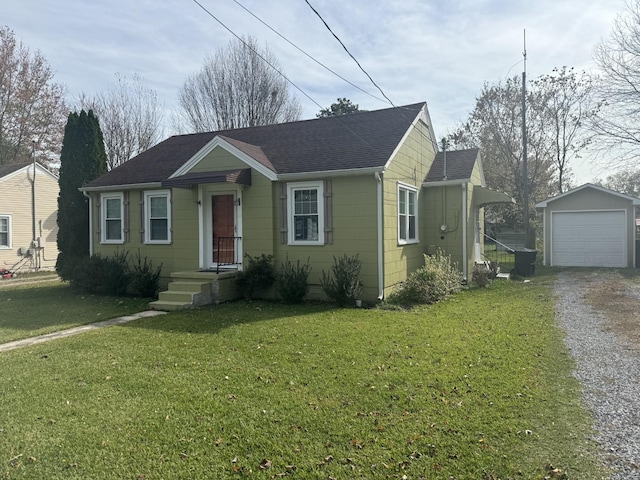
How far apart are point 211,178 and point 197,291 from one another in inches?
109

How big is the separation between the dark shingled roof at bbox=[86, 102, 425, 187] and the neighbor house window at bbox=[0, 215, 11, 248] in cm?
899

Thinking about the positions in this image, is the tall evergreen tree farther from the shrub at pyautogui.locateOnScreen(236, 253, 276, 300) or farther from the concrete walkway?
the shrub at pyautogui.locateOnScreen(236, 253, 276, 300)

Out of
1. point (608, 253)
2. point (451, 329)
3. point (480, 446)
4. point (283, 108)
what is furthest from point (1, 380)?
point (283, 108)

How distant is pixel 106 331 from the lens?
306 inches

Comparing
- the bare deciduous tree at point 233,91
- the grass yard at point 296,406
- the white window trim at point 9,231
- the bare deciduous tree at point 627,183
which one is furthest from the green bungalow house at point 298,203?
the bare deciduous tree at point 627,183

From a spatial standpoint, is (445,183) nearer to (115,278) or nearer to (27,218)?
(115,278)

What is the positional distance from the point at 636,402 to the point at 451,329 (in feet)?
11.2

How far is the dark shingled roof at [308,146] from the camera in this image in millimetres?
11047

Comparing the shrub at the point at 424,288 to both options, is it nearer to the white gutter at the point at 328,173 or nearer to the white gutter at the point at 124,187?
the white gutter at the point at 328,173

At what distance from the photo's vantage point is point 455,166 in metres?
14.6

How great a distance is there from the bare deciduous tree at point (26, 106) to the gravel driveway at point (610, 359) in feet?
93.5

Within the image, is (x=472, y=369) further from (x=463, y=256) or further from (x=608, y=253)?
(x=608, y=253)

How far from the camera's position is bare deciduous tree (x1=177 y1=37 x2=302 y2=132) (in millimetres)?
29625

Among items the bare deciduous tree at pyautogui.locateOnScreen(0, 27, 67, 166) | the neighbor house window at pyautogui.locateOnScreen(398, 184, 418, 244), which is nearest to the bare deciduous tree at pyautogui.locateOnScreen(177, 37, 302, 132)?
the bare deciduous tree at pyautogui.locateOnScreen(0, 27, 67, 166)
